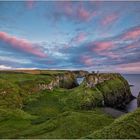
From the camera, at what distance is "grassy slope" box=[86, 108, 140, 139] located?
2758 cm

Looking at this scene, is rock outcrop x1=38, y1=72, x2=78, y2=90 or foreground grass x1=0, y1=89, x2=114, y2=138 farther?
rock outcrop x1=38, y1=72, x2=78, y2=90

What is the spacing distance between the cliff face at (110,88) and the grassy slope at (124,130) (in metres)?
71.8

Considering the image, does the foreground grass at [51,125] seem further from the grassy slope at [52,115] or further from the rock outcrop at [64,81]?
the rock outcrop at [64,81]

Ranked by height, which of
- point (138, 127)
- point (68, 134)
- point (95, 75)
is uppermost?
point (95, 75)

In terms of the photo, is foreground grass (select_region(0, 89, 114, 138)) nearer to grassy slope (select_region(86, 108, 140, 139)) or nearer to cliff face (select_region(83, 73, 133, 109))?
grassy slope (select_region(86, 108, 140, 139))

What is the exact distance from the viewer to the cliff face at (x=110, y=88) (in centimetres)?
10850

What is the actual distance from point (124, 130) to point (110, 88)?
91.0m

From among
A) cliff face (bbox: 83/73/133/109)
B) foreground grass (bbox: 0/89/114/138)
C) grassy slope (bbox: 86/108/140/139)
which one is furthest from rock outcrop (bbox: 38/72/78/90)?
grassy slope (bbox: 86/108/140/139)

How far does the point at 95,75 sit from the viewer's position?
11344cm

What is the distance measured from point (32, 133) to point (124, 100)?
8710 centimetres

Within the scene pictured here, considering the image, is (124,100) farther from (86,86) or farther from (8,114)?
(8,114)

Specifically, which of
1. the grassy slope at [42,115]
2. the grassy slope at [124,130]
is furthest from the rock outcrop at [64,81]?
the grassy slope at [124,130]

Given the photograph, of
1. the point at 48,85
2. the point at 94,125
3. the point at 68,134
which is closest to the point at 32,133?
the point at 68,134

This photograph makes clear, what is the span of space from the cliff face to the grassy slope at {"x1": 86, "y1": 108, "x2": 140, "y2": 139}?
71838 millimetres
